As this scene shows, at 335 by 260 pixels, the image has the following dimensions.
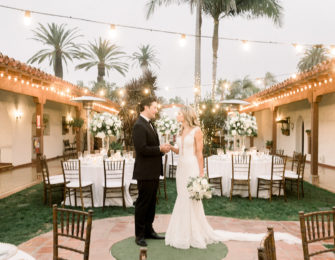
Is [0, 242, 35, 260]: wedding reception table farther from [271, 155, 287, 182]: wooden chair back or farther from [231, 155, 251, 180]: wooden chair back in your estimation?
[271, 155, 287, 182]: wooden chair back

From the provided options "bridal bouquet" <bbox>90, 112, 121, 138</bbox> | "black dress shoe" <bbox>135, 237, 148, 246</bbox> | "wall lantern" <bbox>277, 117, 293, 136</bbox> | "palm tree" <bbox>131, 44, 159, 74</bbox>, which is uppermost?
"palm tree" <bbox>131, 44, 159, 74</bbox>

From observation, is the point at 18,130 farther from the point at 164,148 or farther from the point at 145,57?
the point at 145,57

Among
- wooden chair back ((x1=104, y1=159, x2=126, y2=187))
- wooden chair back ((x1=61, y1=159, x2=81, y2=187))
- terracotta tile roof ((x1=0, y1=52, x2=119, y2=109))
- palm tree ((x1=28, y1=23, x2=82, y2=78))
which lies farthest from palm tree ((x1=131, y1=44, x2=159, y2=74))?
wooden chair back ((x1=104, y1=159, x2=126, y2=187))

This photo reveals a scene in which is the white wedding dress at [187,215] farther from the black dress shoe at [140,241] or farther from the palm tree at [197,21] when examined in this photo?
the palm tree at [197,21]

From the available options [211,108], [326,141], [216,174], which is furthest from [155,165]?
[326,141]

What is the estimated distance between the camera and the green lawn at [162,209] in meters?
4.82

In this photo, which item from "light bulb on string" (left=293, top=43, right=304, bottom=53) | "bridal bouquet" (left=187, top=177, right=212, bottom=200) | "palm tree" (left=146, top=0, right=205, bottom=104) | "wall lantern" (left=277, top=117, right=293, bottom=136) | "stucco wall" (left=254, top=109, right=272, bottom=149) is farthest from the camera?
"stucco wall" (left=254, top=109, right=272, bottom=149)

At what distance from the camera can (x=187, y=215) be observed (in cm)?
383

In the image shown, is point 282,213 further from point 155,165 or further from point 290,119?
point 290,119

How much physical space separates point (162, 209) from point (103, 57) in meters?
20.9

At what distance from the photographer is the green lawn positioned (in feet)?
15.8

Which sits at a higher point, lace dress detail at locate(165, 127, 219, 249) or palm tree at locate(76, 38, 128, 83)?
palm tree at locate(76, 38, 128, 83)

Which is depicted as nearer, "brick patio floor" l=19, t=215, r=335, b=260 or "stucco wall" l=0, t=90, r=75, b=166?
"brick patio floor" l=19, t=215, r=335, b=260

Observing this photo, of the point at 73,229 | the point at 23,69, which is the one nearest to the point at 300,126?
the point at 23,69
